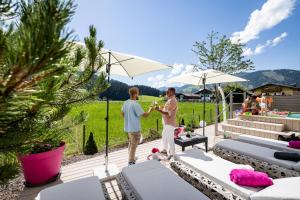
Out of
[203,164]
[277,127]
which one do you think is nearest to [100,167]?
[203,164]

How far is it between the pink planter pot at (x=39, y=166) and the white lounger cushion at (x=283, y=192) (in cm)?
427

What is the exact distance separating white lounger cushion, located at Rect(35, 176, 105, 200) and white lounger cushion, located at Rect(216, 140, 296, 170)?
4143 millimetres

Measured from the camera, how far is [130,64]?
5922 mm

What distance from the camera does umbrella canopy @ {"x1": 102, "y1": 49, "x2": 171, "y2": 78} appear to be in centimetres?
534

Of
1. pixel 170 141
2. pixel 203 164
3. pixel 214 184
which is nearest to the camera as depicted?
pixel 214 184

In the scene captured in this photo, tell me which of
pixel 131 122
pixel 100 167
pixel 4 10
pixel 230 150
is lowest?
pixel 100 167

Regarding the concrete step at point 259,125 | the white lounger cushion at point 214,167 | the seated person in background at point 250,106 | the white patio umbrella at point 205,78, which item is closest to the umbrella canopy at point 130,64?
the white patio umbrella at point 205,78

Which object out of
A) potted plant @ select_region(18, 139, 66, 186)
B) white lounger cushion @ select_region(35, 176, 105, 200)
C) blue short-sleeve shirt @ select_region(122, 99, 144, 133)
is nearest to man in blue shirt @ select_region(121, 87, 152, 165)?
blue short-sleeve shirt @ select_region(122, 99, 144, 133)

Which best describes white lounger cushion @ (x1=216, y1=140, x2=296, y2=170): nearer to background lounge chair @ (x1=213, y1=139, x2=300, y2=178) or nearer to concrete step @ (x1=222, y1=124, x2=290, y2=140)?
background lounge chair @ (x1=213, y1=139, x2=300, y2=178)

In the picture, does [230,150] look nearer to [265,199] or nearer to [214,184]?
[214,184]

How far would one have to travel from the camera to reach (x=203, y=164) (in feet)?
14.6

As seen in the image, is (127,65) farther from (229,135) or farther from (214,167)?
(229,135)

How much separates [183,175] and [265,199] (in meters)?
1.98

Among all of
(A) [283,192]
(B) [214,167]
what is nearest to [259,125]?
(B) [214,167]
